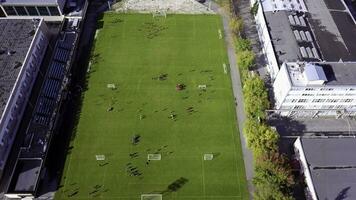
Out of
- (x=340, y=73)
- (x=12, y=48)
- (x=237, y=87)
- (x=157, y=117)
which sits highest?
(x=12, y=48)

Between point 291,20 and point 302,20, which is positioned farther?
point 302,20

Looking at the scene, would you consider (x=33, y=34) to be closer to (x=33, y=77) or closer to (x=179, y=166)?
(x=33, y=77)

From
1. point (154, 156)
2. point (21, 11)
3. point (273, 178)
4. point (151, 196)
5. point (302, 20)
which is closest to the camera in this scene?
point (273, 178)

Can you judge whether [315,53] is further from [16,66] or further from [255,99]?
[16,66]

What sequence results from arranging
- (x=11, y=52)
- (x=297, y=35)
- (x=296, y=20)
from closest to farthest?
(x=11, y=52) → (x=297, y=35) → (x=296, y=20)

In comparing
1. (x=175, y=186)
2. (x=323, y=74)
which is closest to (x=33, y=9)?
(x=175, y=186)

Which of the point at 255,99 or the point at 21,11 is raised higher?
the point at 21,11

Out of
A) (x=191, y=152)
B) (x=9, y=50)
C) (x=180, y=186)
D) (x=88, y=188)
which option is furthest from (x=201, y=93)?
(x=9, y=50)

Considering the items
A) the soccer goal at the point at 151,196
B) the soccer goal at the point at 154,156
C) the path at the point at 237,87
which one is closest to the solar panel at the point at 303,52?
the path at the point at 237,87
